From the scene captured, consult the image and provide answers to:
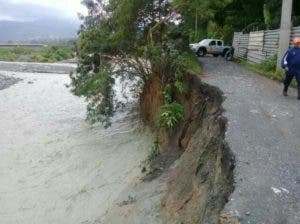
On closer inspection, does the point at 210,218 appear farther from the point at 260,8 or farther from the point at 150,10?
the point at 260,8

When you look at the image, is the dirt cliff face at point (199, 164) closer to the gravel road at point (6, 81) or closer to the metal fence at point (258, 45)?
the metal fence at point (258, 45)

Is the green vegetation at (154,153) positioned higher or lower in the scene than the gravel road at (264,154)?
lower

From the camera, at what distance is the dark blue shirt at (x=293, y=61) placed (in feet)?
45.0

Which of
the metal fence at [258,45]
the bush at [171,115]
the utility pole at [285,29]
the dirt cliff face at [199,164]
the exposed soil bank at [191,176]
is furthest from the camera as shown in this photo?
the metal fence at [258,45]

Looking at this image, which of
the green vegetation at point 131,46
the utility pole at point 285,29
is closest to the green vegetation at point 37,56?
the green vegetation at point 131,46

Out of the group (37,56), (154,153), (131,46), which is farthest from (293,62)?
(37,56)

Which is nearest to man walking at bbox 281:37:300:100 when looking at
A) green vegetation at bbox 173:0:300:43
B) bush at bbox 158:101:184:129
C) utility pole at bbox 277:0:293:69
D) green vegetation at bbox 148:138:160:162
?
bush at bbox 158:101:184:129

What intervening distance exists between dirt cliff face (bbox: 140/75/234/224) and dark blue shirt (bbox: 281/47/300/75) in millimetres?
2086

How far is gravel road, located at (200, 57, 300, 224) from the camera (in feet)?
20.5

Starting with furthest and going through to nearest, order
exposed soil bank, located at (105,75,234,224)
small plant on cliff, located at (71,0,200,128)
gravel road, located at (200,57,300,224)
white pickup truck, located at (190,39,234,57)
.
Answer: white pickup truck, located at (190,39,234,57), small plant on cliff, located at (71,0,200,128), exposed soil bank, located at (105,75,234,224), gravel road, located at (200,57,300,224)

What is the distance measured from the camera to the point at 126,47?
62.0 feet

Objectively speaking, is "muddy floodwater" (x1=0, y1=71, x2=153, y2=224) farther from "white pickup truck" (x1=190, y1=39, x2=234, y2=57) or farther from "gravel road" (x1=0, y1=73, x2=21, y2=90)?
"gravel road" (x1=0, y1=73, x2=21, y2=90)

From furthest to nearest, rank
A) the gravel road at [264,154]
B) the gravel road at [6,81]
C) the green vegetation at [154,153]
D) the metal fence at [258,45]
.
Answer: the gravel road at [6,81] → the metal fence at [258,45] → the green vegetation at [154,153] → the gravel road at [264,154]

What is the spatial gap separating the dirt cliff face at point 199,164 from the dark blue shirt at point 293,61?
6.84 ft
